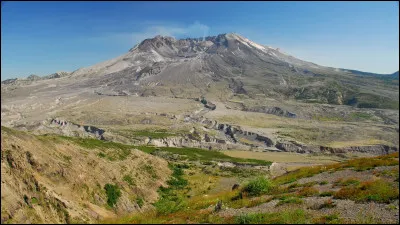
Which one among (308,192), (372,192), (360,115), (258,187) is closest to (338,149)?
(360,115)

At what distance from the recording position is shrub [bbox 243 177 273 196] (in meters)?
21.7

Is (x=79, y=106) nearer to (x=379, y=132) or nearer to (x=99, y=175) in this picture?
(x=379, y=132)

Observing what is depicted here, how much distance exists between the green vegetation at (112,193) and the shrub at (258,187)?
11803 millimetres

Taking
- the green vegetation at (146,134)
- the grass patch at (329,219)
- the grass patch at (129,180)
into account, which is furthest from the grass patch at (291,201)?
the green vegetation at (146,134)

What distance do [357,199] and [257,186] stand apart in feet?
21.6

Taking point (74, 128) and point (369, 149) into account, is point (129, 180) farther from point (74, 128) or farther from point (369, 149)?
point (74, 128)

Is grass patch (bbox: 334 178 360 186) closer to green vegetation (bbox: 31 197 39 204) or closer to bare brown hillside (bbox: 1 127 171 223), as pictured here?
bare brown hillside (bbox: 1 127 171 223)

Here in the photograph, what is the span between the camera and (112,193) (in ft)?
95.9

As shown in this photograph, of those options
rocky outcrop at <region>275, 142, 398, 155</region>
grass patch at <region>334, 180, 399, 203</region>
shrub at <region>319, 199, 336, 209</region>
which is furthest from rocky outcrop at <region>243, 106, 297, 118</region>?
shrub at <region>319, 199, 336, 209</region>

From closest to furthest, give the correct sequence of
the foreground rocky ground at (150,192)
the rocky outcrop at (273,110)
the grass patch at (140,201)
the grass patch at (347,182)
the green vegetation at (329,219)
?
1. the green vegetation at (329,219)
2. the foreground rocky ground at (150,192)
3. the grass patch at (347,182)
4. the grass patch at (140,201)
5. the rocky outcrop at (273,110)

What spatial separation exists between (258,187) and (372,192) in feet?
22.2

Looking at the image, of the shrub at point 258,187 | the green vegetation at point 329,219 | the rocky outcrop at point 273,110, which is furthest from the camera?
the rocky outcrop at point 273,110

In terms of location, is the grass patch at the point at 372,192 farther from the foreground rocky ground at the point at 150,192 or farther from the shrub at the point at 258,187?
the shrub at the point at 258,187

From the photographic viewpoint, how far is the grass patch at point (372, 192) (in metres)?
16.2
